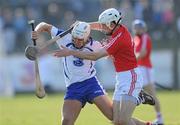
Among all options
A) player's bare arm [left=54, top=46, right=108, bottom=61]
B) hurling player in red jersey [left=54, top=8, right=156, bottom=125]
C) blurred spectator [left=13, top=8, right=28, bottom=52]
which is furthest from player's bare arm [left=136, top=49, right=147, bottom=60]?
blurred spectator [left=13, top=8, right=28, bottom=52]

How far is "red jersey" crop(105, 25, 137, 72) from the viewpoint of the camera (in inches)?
529

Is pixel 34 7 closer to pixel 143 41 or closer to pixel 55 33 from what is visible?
pixel 143 41

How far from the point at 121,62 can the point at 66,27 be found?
15971mm

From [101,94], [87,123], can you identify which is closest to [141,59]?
[87,123]

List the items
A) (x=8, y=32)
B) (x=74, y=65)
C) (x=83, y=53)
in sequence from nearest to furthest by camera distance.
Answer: (x=83, y=53), (x=74, y=65), (x=8, y=32)

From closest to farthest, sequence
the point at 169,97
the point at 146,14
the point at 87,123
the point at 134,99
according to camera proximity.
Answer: the point at 134,99, the point at 87,123, the point at 169,97, the point at 146,14

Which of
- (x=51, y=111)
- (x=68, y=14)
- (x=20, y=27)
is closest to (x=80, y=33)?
(x=51, y=111)

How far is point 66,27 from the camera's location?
96.8 feet

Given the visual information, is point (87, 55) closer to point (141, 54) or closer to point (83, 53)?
point (83, 53)

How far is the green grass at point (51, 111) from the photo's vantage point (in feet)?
62.4

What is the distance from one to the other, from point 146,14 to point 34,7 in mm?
4623

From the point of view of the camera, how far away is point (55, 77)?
98.1 feet

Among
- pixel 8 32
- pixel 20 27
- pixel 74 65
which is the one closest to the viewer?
pixel 74 65

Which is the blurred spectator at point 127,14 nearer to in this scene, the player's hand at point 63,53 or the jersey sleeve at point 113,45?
the jersey sleeve at point 113,45
